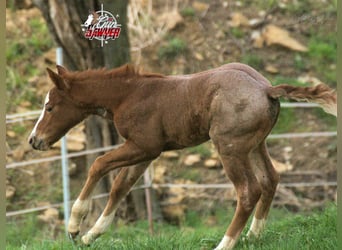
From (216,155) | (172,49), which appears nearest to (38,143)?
(216,155)

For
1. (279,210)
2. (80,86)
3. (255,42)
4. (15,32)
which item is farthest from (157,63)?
(80,86)

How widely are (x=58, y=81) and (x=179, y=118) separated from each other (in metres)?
0.91

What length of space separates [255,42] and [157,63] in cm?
126

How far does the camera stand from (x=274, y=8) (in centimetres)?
915

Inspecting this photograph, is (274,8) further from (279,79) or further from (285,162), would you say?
(285,162)

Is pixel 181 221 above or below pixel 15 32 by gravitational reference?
below

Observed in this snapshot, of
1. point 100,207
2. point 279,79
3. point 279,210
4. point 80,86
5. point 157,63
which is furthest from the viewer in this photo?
point 157,63

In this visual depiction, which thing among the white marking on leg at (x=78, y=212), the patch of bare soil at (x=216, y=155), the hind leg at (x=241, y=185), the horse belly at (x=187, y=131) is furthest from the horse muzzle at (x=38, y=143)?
the patch of bare soil at (x=216, y=155)

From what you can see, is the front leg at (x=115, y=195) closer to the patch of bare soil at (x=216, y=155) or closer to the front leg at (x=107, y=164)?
the front leg at (x=107, y=164)

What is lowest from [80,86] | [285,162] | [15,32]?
[285,162]

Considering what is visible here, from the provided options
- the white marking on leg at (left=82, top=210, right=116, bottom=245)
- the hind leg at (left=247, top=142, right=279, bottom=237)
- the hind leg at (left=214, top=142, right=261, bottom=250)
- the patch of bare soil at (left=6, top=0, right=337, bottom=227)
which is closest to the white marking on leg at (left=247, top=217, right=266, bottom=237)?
the hind leg at (left=247, top=142, right=279, bottom=237)

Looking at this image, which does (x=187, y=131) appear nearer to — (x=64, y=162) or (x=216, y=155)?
(x=64, y=162)

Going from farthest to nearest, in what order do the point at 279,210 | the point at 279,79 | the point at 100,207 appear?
the point at 279,79 → the point at 279,210 → the point at 100,207

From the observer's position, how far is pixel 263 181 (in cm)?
509
